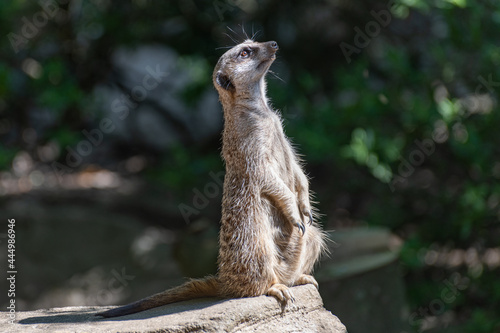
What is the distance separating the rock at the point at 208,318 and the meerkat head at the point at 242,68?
957mm

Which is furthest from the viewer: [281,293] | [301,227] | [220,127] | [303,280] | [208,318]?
[220,127]

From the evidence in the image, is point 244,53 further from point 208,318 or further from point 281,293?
point 208,318

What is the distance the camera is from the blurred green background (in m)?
4.79

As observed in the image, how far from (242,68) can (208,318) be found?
1.13 metres

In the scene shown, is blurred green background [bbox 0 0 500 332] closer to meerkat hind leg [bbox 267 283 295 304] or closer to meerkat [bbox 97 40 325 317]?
meerkat [bbox 97 40 325 317]

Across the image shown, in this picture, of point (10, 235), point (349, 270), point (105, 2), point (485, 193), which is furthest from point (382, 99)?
point (10, 235)

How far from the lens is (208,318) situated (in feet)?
8.03

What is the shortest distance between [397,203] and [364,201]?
1.21m

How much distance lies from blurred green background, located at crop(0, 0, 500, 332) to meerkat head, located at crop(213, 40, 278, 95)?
1.48 metres

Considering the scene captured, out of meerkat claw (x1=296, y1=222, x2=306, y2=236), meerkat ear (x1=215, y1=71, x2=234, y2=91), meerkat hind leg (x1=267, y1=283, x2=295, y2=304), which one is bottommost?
meerkat hind leg (x1=267, y1=283, x2=295, y2=304)

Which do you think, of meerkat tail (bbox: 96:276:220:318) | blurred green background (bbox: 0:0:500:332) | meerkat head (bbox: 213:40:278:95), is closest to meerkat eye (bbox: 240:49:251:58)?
meerkat head (bbox: 213:40:278:95)

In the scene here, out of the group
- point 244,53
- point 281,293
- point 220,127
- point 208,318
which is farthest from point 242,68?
point 220,127

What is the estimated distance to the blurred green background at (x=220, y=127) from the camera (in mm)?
4789

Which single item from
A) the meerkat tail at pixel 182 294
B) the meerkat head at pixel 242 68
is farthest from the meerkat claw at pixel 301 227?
the meerkat head at pixel 242 68
